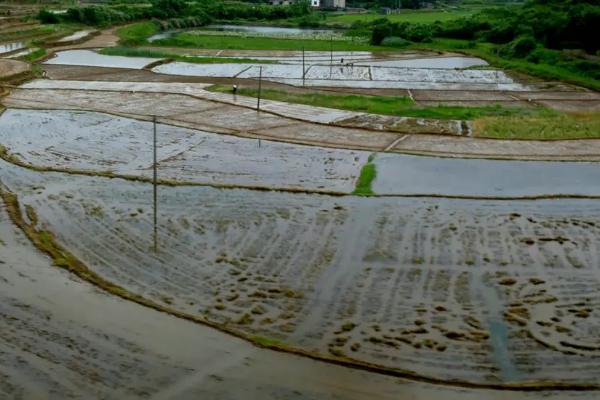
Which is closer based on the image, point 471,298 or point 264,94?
point 471,298

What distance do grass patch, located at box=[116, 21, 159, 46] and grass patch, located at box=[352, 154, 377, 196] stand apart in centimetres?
2376

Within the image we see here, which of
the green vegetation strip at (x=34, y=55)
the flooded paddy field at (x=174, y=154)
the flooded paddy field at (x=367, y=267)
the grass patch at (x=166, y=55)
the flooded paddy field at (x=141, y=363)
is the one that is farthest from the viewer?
the grass patch at (x=166, y=55)

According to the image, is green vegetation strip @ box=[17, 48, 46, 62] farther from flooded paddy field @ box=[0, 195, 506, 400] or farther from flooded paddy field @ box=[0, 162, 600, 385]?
flooded paddy field @ box=[0, 195, 506, 400]

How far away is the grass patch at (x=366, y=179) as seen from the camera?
10.9 metres

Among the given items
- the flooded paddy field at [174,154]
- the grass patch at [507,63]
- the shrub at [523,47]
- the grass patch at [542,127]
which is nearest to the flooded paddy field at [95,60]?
the flooded paddy field at [174,154]

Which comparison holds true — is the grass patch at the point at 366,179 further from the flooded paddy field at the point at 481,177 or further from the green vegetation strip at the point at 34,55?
the green vegetation strip at the point at 34,55

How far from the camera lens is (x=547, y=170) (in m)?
12.4

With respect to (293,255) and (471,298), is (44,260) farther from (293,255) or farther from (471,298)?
(471,298)

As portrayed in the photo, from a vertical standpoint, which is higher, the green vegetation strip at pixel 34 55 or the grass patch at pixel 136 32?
the grass patch at pixel 136 32

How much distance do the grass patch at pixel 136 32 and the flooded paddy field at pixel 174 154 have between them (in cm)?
1941

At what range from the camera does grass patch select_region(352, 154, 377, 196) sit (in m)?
10.9

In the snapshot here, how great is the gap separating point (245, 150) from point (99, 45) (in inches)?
836

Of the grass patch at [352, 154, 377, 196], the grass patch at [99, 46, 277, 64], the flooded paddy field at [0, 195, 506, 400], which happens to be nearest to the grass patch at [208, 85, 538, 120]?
the grass patch at [352, 154, 377, 196]

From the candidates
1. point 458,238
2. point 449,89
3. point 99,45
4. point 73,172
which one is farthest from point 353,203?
point 99,45
